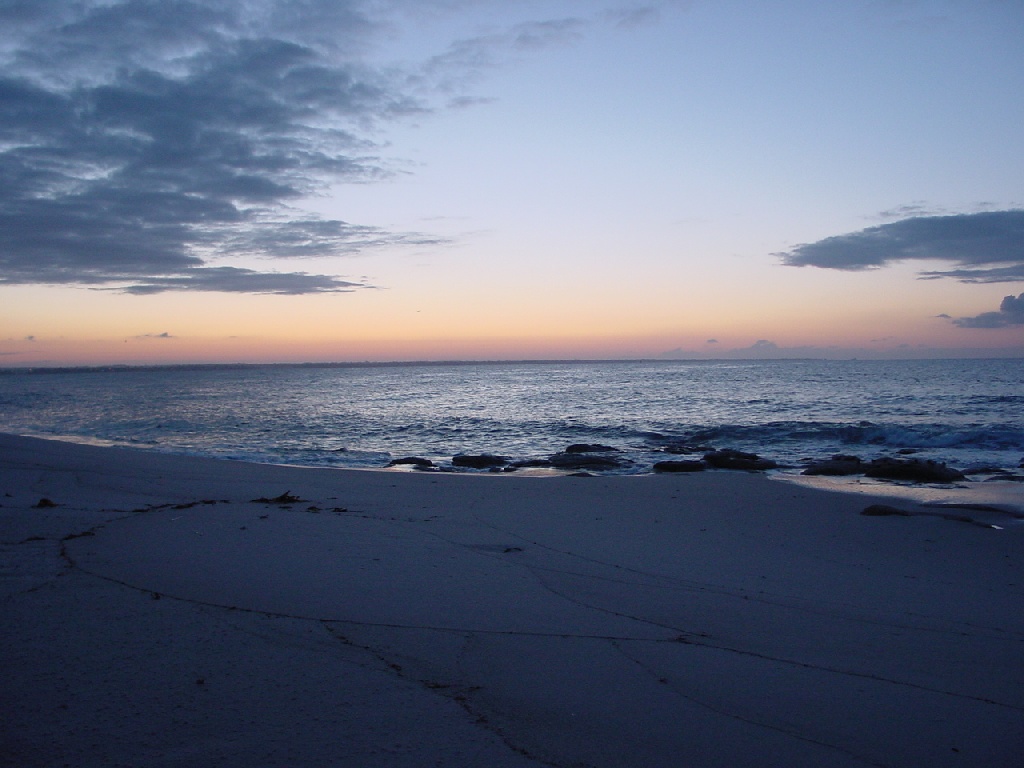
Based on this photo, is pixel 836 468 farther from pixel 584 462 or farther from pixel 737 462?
pixel 584 462

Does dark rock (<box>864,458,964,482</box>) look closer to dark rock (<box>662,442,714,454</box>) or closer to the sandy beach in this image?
dark rock (<box>662,442,714,454</box>)

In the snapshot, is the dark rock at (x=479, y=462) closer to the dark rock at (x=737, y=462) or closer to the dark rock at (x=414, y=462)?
the dark rock at (x=414, y=462)

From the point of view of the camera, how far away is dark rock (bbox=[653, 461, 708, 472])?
60.1ft

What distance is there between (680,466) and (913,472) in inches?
236

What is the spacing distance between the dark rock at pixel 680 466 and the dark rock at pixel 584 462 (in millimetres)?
1421

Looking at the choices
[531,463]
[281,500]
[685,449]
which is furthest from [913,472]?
[281,500]

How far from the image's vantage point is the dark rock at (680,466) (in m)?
18.3

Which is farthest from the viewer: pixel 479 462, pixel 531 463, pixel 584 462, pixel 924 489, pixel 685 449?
pixel 685 449

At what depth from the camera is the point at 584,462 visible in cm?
1966

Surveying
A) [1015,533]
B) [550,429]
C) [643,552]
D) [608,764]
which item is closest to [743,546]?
[643,552]

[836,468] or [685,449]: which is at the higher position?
[836,468]

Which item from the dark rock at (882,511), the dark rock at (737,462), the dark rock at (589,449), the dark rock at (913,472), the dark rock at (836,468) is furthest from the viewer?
the dark rock at (589,449)

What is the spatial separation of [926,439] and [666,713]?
85.9 ft

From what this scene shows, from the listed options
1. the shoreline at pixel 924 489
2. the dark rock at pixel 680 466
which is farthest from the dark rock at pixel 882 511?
the dark rock at pixel 680 466
